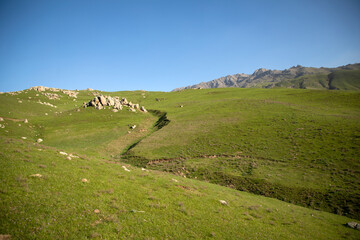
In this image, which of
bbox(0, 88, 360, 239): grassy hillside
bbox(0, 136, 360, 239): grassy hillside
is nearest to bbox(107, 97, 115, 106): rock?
bbox(0, 88, 360, 239): grassy hillside

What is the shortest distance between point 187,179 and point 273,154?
20.7 meters

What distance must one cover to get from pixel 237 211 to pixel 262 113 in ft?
173

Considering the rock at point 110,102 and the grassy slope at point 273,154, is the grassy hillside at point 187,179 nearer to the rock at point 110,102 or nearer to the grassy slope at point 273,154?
the grassy slope at point 273,154

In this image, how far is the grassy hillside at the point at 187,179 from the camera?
34.5 feet

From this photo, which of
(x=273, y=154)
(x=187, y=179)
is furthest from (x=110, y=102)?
(x=273, y=154)

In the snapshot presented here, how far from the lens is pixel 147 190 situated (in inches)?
648

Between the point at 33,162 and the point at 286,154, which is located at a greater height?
the point at 33,162

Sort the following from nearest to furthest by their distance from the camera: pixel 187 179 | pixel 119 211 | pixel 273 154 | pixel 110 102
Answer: pixel 119 211, pixel 187 179, pixel 273 154, pixel 110 102

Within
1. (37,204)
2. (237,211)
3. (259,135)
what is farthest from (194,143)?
(37,204)

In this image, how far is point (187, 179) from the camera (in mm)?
26219

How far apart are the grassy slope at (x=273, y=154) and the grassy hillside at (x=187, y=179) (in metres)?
0.20

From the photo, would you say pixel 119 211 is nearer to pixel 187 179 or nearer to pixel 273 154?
pixel 187 179

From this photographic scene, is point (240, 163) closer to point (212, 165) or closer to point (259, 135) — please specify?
point (212, 165)

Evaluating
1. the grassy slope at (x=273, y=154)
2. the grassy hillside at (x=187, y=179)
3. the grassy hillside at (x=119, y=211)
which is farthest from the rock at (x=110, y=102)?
the grassy hillside at (x=119, y=211)
